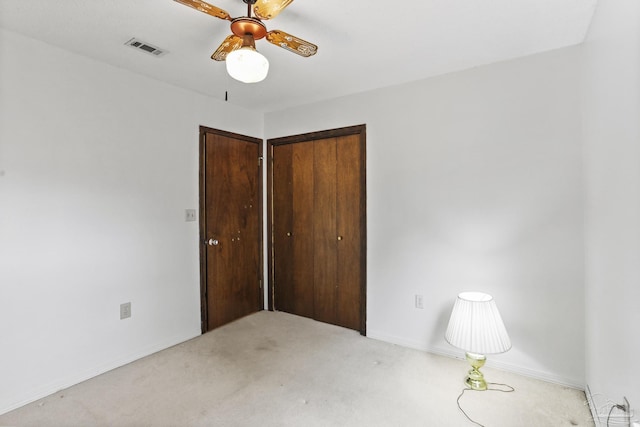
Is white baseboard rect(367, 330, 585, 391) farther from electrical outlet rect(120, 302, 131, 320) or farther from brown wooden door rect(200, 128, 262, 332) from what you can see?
electrical outlet rect(120, 302, 131, 320)

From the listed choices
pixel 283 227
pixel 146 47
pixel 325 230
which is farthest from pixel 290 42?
pixel 283 227

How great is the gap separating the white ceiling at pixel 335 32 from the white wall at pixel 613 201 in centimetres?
35

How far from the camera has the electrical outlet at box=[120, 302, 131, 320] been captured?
2558 mm

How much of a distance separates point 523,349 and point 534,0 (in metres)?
2.19

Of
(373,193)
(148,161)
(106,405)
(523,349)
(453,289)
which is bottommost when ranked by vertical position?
(106,405)

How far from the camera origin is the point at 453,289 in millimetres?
2639

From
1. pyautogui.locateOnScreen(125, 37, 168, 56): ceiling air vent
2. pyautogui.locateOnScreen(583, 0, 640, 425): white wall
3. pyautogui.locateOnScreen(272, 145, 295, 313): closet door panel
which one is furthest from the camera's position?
pyautogui.locateOnScreen(272, 145, 295, 313): closet door panel

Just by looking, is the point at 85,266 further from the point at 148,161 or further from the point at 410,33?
the point at 410,33

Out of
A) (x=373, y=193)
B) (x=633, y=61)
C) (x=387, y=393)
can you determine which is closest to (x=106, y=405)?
(x=387, y=393)

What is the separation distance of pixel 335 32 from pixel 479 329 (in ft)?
6.78

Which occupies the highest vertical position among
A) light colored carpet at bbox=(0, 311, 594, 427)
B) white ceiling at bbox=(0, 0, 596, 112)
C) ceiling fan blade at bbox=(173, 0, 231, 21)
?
white ceiling at bbox=(0, 0, 596, 112)

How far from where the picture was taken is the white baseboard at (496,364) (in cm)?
222

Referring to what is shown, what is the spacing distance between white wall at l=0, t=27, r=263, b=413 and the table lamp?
226 cm

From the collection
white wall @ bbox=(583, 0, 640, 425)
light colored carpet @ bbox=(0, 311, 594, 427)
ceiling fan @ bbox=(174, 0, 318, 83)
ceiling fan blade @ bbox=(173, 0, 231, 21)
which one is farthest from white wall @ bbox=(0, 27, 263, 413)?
white wall @ bbox=(583, 0, 640, 425)
